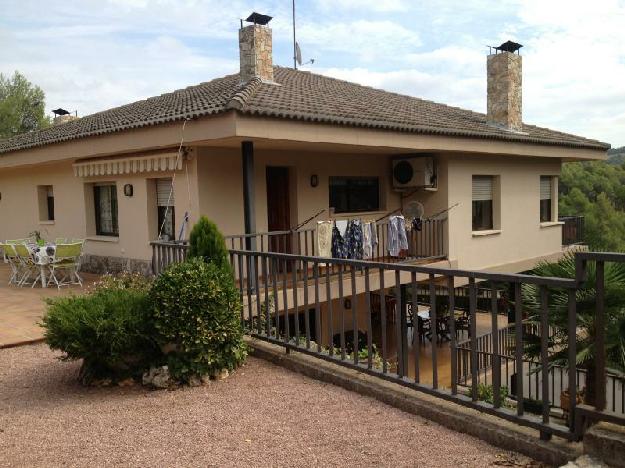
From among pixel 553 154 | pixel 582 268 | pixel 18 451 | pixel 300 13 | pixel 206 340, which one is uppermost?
pixel 300 13

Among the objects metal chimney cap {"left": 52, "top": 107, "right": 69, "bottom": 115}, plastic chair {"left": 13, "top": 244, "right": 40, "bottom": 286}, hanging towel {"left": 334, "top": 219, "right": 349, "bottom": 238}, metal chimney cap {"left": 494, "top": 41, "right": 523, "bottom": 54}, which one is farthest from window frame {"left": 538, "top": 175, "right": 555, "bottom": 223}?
metal chimney cap {"left": 52, "top": 107, "right": 69, "bottom": 115}

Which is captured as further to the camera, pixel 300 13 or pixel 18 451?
pixel 300 13

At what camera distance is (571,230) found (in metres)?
19.8

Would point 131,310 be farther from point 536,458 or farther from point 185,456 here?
point 536,458

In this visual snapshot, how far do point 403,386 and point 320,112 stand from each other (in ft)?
20.1

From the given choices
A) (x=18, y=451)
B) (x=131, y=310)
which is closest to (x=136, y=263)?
(x=131, y=310)

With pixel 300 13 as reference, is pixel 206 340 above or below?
below

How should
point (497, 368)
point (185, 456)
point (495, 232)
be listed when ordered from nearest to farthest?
point (185, 456), point (497, 368), point (495, 232)

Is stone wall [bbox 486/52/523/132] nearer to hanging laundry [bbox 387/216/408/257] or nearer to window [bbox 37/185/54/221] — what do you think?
hanging laundry [bbox 387/216/408/257]

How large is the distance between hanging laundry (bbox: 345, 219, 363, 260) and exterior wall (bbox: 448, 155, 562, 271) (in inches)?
146

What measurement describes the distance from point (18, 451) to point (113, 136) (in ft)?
25.6

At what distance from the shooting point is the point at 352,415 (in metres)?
4.37

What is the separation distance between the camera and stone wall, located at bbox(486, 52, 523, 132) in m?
15.8

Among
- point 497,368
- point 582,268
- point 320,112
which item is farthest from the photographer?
point 320,112
